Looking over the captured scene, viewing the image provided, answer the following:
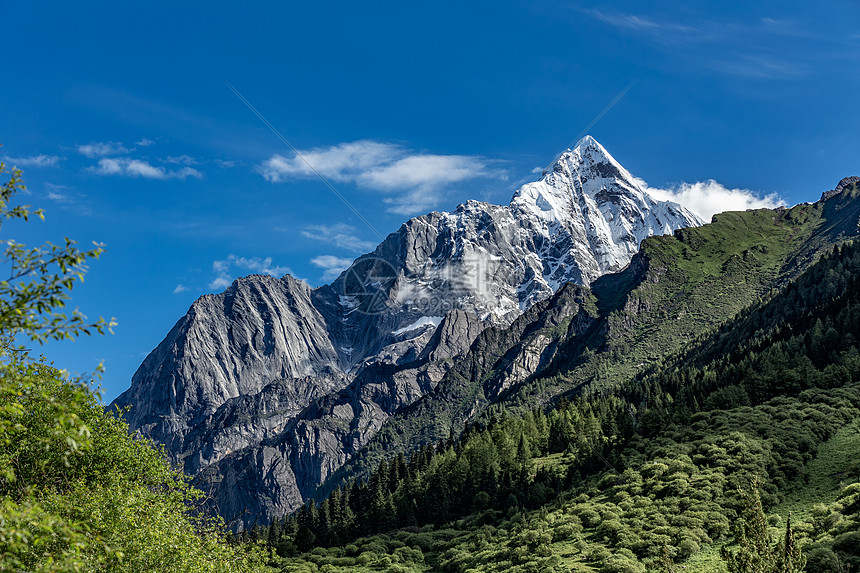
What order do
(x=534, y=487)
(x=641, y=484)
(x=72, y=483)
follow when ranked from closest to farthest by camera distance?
(x=72, y=483) → (x=641, y=484) → (x=534, y=487)

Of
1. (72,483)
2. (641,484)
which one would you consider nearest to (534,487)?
(641,484)

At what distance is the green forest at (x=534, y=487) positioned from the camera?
23.2 metres

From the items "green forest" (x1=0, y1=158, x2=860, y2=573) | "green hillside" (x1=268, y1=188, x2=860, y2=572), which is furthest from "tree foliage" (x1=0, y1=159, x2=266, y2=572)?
"green hillside" (x1=268, y1=188, x2=860, y2=572)

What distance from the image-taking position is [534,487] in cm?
10531

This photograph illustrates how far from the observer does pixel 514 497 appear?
105 m

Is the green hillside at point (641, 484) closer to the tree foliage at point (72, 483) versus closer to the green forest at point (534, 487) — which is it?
the green forest at point (534, 487)

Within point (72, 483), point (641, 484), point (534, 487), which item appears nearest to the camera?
point (72, 483)

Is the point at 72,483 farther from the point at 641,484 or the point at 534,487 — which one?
the point at 534,487

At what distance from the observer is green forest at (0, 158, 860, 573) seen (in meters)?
23.2

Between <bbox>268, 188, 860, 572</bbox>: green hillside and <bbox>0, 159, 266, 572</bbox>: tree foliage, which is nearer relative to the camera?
<bbox>0, 159, 266, 572</bbox>: tree foliage

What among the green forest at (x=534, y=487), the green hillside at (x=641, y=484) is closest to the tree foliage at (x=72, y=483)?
the green forest at (x=534, y=487)

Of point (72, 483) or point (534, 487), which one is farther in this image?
point (534, 487)

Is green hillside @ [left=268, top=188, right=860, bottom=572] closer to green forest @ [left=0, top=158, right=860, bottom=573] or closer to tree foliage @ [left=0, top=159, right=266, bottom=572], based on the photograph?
green forest @ [left=0, top=158, right=860, bottom=573]

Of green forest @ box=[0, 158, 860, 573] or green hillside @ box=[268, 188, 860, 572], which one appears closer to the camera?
green forest @ box=[0, 158, 860, 573]
